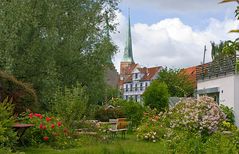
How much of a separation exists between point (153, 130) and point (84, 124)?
3092 millimetres

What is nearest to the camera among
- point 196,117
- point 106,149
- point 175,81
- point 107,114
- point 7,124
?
point 106,149

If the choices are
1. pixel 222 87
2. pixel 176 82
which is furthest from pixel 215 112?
pixel 176 82

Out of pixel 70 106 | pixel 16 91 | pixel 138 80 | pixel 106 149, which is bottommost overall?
pixel 106 149

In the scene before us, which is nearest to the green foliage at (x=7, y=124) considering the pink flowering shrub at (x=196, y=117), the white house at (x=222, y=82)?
the pink flowering shrub at (x=196, y=117)

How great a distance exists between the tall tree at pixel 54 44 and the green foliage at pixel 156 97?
6.16 metres

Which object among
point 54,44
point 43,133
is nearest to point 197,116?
point 43,133

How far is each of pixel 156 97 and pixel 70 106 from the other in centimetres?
1293

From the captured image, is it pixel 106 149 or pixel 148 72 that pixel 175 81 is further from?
pixel 106 149

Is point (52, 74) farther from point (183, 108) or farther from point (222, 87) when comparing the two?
point (222, 87)

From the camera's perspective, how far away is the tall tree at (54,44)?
21.7 meters

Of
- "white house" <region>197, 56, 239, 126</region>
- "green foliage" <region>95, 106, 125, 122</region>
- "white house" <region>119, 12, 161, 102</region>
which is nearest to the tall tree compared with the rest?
"white house" <region>197, 56, 239, 126</region>

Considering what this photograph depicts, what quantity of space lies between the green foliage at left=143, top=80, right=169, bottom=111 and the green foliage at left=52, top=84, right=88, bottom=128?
11830 mm

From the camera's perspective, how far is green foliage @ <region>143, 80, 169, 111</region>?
3180 cm

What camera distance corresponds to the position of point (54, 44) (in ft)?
76.2
